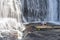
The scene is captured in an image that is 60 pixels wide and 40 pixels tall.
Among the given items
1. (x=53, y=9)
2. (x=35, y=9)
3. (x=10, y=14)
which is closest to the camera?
(x=10, y=14)

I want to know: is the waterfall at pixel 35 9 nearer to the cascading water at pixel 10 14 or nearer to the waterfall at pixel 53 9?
the waterfall at pixel 53 9

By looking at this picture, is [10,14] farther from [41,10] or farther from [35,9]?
[41,10]

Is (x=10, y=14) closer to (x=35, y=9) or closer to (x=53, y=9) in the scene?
(x=35, y=9)

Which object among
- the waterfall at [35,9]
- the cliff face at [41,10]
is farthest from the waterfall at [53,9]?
the waterfall at [35,9]

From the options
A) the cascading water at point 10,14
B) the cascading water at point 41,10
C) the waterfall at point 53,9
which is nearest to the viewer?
the cascading water at point 10,14

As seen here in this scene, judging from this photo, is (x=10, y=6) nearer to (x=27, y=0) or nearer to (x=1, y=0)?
(x=1, y=0)

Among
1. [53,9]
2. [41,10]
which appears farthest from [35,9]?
[53,9]

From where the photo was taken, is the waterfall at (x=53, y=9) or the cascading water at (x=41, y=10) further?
the waterfall at (x=53, y=9)

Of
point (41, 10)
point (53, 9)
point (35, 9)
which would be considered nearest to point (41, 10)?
point (41, 10)

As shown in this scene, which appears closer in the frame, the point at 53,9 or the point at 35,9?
the point at 35,9

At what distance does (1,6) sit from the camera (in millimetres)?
9000

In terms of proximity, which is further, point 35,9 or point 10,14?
point 35,9

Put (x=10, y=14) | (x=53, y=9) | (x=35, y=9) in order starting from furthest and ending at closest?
(x=53, y=9) → (x=35, y=9) → (x=10, y=14)

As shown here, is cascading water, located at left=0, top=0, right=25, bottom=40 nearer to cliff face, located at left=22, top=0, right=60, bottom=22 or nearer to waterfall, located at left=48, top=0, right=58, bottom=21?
cliff face, located at left=22, top=0, right=60, bottom=22
